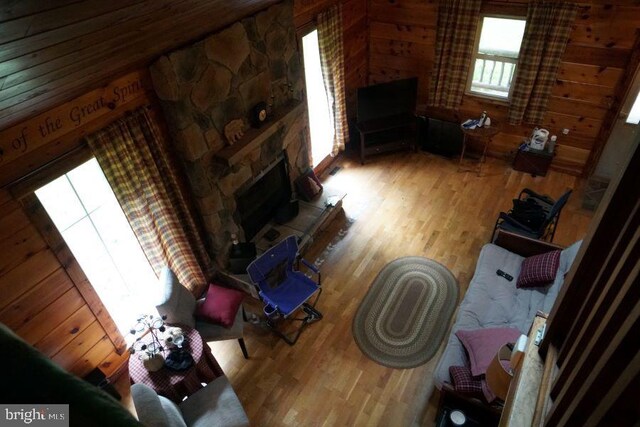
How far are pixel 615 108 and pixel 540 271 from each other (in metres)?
2.53

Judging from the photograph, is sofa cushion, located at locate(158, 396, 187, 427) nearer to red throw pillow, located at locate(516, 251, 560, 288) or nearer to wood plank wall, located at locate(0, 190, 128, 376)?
wood plank wall, located at locate(0, 190, 128, 376)

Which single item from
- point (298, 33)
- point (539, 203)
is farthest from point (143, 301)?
point (539, 203)

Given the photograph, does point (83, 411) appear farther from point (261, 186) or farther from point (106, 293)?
point (261, 186)

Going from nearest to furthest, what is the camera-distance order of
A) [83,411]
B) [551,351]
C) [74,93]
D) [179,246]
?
→ [83,411] < [551,351] < [74,93] < [179,246]

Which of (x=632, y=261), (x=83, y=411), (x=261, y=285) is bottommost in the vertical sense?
(x=261, y=285)

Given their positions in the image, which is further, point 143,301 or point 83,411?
point 143,301

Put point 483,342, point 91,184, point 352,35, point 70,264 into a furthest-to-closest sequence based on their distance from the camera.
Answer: point 352,35, point 483,342, point 91,184, point 70,264

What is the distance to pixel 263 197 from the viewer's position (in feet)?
15.1

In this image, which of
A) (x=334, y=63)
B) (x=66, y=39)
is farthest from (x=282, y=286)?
(x=66, y=39)

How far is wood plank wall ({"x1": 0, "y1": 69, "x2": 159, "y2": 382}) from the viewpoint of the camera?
2.46 m

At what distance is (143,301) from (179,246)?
603 millimetres

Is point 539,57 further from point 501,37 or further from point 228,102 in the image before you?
point 228,102

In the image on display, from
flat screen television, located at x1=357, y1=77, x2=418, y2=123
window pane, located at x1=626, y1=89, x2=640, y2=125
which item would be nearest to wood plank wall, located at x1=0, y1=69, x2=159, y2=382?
flat screen television, located at x1=357, y1=77, x2=418, y2=123

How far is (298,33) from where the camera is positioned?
4.42 m
